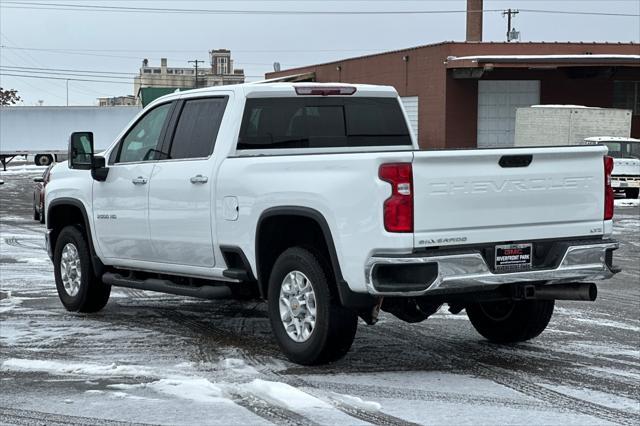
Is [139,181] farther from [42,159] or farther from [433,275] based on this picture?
[42,159]

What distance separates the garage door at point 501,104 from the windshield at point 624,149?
32.8ft

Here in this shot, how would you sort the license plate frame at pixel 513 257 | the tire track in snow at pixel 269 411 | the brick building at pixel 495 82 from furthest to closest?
the brick building at pixel 495 82 < the license plate frame at pixel 513 257 < the tire track in snow at pixel 269 411

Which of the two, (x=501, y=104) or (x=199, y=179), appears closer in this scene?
(x=199, y=179)

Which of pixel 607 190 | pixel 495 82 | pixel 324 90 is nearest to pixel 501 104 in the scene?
pixel 495 82

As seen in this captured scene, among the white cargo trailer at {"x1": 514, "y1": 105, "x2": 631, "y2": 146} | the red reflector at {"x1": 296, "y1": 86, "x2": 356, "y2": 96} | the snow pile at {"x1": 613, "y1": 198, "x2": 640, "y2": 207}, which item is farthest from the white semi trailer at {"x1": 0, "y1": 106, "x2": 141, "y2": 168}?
the red reflector at {"x1": 296, "y1": 86, "x2": 356, "y2": 96}

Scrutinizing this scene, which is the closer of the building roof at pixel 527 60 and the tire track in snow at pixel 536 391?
the tire track in snow at pixel 536 391

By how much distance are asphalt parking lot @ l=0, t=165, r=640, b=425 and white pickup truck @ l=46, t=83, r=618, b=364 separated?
401 millimetres

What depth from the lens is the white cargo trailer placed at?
119ft

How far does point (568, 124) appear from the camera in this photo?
119 feet

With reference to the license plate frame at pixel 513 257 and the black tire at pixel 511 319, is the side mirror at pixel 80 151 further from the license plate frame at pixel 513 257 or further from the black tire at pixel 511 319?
the license plate frame at pixel 513 257

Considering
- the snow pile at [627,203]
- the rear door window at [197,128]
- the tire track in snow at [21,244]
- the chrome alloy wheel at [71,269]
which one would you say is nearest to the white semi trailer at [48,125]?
the snow pile at [627,203]

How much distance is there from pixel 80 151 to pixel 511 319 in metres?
4.35

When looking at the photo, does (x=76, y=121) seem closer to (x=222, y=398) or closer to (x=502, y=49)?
(x=502, y=49)

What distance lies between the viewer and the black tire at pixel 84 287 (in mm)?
10328
